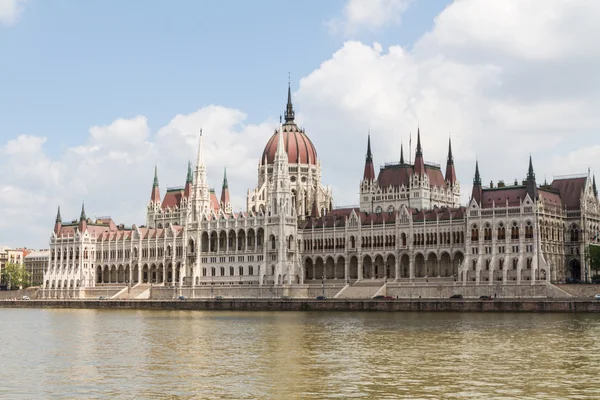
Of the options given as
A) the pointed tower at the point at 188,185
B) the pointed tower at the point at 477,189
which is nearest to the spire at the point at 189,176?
the pointed tower at the point at 188,185

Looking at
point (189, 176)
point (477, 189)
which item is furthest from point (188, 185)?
point (477, 189)

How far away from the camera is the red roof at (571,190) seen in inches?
5246

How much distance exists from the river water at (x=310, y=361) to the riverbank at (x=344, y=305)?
48.6 feet

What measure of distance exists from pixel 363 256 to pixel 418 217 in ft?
35.6

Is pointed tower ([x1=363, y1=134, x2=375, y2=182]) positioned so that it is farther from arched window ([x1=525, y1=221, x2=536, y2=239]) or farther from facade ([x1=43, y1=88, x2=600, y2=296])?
arched window ([x1=525, y1=221, x2=536, y2=239])

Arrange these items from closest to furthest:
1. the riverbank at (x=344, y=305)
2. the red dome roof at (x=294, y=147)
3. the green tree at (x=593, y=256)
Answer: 1. the riverbank at (x=344, y=305)
2. the green tree at (x=593, y=256)
3. the red dome roof at (x=294, y=147)

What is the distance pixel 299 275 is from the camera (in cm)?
15088

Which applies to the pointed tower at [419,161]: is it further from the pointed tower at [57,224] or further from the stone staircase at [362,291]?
the pointed tower at [57,224]

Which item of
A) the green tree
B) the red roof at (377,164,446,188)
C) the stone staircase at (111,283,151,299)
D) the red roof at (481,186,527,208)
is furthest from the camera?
the stone staircase at (111,283,151,299)

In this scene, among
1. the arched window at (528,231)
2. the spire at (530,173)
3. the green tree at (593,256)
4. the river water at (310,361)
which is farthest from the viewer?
the spire at (530,173)

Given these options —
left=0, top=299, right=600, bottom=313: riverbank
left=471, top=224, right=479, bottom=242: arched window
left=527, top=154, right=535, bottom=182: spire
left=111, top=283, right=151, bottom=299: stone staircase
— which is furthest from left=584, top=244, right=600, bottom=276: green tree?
left=111, top=283, right=151, bottom=299: stone staircase

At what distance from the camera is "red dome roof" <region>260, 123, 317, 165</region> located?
179m

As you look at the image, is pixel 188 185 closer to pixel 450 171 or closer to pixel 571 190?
pixel 450 171

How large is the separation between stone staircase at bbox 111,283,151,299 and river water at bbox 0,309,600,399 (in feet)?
225
